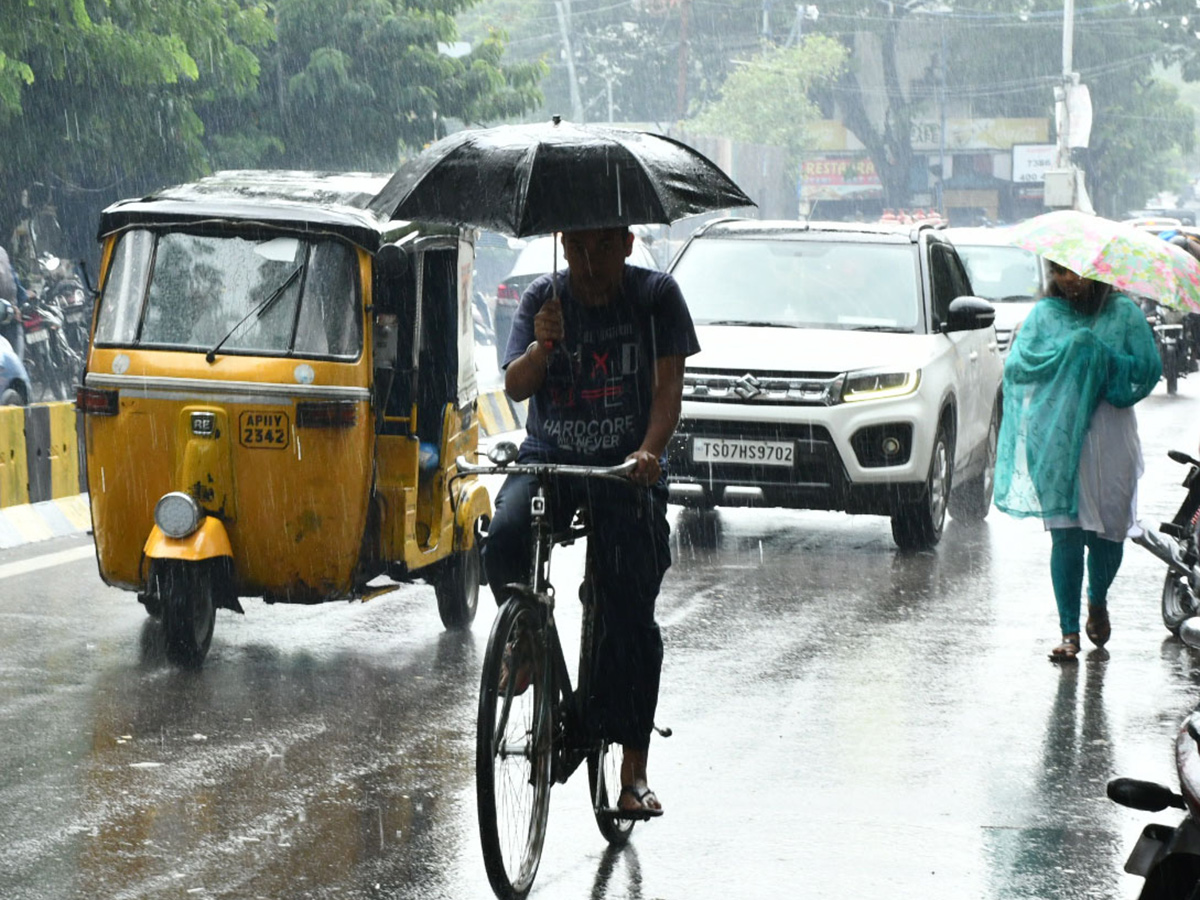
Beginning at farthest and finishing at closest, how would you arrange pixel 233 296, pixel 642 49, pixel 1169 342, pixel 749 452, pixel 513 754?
pixel 642 49 → pixel 1169 342 → pixel 749 452 → pixel 233 296 → pixel 513 754

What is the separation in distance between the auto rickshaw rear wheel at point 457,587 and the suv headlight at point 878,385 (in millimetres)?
2897

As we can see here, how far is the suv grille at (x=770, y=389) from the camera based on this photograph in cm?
1070

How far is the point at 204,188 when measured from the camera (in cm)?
812

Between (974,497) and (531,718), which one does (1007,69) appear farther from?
(531,718)

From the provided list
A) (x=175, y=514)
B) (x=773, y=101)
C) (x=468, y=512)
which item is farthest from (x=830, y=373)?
(x=773, y=101)

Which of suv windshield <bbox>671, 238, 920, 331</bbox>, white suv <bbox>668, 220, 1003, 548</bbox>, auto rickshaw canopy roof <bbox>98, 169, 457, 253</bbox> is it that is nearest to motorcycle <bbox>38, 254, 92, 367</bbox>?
white suv <bbox>668, 220, 1003, 548</bbox>

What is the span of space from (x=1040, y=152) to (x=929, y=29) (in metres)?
6.13

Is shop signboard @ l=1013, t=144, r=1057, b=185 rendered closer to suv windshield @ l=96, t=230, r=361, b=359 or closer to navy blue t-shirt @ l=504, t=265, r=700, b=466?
suv windshield @ l=96, t=230, r=361, b=359

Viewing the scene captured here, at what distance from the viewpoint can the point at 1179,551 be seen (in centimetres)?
857

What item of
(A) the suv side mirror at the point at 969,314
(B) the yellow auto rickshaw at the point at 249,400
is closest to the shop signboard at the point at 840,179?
(A) the suv side mirror at the point at 969,314

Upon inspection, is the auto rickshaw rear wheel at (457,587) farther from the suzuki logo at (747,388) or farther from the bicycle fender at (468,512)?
the suzuki logo at (747,388)

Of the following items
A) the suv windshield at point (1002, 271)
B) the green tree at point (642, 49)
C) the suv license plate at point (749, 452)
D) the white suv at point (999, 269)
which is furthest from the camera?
the green tree at point (642, 49)

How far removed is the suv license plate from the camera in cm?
1069

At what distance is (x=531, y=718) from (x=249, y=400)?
10.1ft
